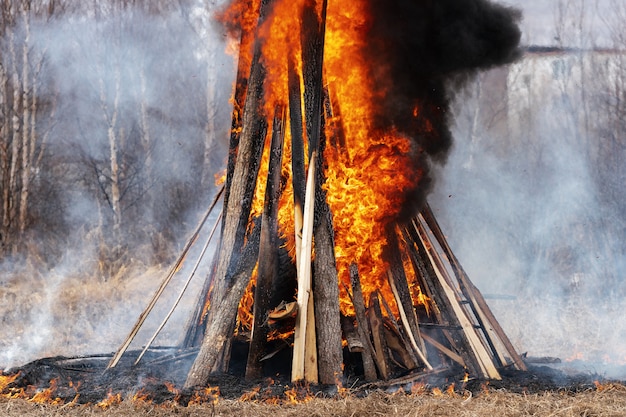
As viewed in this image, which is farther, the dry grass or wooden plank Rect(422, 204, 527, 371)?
wooden plank Rect(422, 204, 527, 371)

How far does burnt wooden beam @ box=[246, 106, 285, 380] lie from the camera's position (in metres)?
6.63

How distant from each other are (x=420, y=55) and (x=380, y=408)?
4098 millimetres

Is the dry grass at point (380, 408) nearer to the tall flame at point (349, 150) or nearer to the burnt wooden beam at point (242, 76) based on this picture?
the tall flame at point (349, 150)

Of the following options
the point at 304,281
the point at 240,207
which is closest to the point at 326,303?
the point at 304,281

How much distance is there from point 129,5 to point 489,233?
13140 millimetres

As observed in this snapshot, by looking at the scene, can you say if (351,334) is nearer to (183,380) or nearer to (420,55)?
(183,380)

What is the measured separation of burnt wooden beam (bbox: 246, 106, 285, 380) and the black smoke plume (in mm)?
1230

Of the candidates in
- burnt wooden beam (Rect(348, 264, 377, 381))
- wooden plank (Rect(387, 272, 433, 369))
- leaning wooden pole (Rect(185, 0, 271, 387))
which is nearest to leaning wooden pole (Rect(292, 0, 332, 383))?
burnt wooden beam (Rect(348, 264, 377, 381))

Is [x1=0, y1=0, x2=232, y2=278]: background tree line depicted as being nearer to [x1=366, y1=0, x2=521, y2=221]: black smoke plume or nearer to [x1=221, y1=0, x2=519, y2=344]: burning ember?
[x1=221, y1=0, x2=519, y2=344]: burning ember

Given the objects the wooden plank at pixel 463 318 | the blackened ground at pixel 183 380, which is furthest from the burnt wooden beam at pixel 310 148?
the wooden plank at pixel 463 318

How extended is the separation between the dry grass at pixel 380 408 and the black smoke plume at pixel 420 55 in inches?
99.7

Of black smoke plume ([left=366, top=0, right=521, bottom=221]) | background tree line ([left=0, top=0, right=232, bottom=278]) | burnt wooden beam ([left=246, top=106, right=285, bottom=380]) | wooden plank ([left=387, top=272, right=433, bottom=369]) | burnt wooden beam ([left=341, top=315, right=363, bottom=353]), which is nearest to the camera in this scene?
burnt wooden beam ([left=341, top=315, right=363, bottom=353])

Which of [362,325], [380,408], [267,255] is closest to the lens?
[380,408]

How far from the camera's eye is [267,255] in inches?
272
